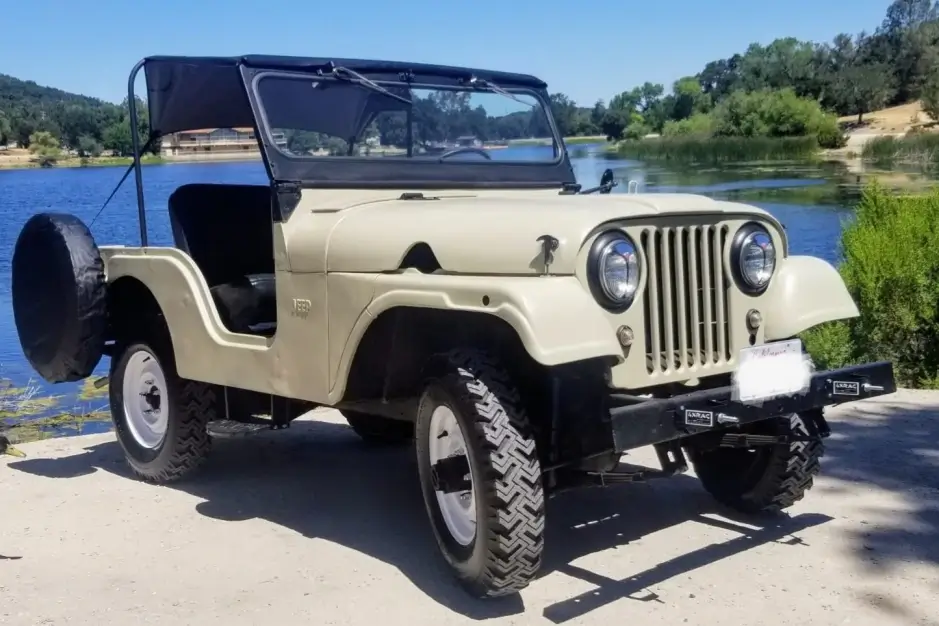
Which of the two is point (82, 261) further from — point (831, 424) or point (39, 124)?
point (39, 124)

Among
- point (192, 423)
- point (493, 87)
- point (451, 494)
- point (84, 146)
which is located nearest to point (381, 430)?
point (192, 423)

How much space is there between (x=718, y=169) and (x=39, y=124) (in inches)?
1093

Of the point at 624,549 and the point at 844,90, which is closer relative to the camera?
the point at 624,549

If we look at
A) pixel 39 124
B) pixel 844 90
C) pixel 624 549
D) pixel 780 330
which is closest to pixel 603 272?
pixel 780 330

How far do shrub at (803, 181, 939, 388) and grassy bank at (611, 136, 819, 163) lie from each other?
142ft

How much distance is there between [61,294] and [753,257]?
376 centimetres

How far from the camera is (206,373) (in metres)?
5.29

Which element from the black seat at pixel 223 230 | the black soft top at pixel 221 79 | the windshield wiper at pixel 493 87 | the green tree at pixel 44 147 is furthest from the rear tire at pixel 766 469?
the green tree at pixel 44 147

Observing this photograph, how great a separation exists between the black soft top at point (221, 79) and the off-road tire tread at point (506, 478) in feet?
6.77

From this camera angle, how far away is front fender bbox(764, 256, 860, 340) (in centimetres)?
419

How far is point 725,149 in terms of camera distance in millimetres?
55312

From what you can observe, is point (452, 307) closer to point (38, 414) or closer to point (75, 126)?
point (38, 414)

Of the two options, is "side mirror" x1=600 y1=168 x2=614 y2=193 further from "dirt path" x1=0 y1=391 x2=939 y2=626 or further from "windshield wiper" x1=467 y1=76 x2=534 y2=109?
"dirt path" x1=0 y1=391 x2=939 y2=626

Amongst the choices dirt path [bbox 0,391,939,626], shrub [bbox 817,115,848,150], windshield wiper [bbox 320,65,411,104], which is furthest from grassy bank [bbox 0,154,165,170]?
shrub [bbox 817,115,848,150]
